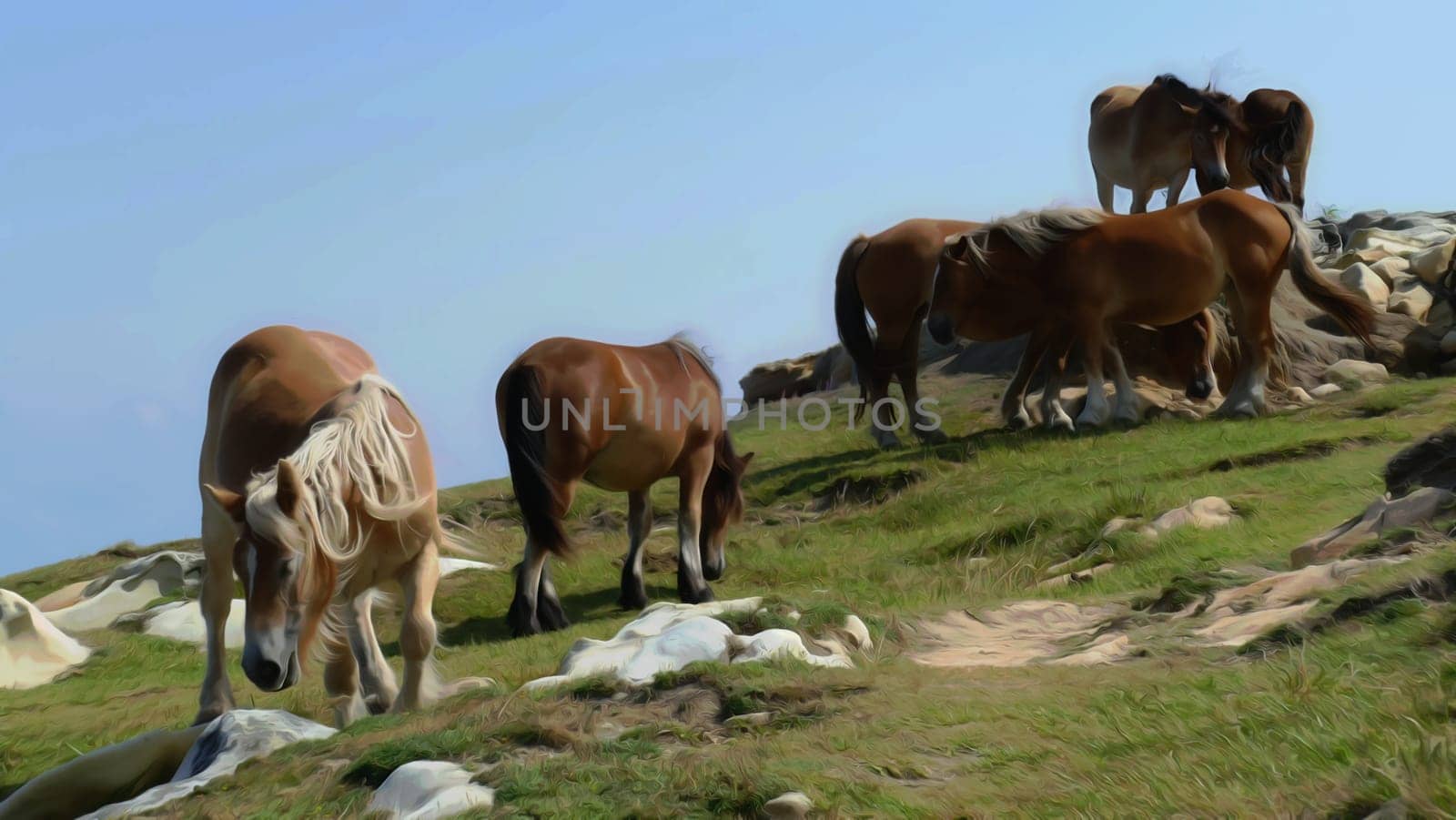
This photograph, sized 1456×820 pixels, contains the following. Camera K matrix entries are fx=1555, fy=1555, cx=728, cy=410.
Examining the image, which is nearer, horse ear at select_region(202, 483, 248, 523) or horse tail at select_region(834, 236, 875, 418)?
horse ear at select_region(202, 483, 248, 523)

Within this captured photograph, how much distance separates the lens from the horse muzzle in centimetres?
1420

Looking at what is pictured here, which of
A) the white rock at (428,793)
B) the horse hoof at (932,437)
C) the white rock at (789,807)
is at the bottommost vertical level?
the horse hoof at (932,437)

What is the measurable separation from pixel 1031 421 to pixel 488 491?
17.7 feet

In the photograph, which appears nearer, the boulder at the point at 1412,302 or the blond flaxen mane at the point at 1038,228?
the blond flaxen mane at the point at 1038,228

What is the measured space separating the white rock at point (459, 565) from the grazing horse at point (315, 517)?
3.88 meters

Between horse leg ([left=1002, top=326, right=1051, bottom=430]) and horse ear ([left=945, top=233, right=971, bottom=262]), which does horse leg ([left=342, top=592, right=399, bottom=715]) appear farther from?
horse leg ([left=1002, top=326, right=1051, bottom=430])

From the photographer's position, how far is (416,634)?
669cm

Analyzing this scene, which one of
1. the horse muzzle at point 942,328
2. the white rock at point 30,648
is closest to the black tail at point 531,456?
the white rock at point 30,648

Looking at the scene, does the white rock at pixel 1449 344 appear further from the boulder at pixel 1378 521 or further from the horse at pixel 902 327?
the boulder at pixel 1378 521

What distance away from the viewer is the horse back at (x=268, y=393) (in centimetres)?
716

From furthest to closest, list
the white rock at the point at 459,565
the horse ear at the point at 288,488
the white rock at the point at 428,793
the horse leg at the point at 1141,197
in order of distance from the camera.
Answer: the horse leg at the point at 1141,197 → the white rock at the point at 459,565 → the horse ear at the point at 288,488 → the white rock at the point at 428,793

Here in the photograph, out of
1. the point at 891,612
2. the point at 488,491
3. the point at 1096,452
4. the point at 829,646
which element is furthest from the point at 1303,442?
the point at 488,491

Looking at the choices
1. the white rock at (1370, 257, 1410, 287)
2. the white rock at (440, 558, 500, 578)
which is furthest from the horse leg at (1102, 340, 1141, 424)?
the white rock at (440, 558, 500, 578)

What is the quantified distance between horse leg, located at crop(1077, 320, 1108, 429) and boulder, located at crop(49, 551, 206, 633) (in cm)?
771
